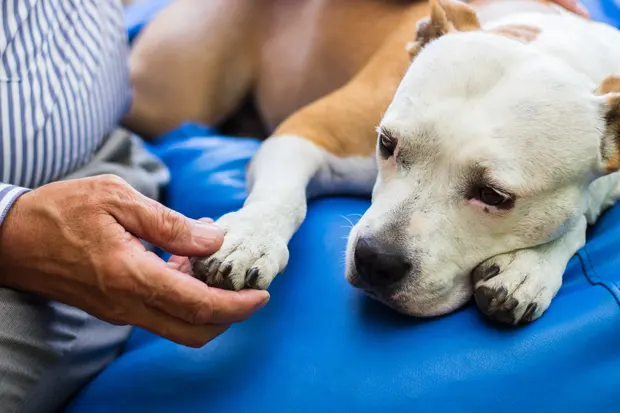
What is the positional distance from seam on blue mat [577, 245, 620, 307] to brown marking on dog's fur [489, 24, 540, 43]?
37 centimetres

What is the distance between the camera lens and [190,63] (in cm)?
203

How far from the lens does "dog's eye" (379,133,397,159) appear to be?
1.09m

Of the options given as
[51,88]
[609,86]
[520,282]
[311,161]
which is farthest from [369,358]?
[51,88]

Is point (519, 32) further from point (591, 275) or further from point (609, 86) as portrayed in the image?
point (591, 275)

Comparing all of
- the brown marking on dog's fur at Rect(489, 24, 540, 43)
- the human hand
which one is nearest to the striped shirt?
the human hand

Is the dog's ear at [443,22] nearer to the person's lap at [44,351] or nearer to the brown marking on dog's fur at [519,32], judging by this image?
the brown marking on dog's fur at [519,32]

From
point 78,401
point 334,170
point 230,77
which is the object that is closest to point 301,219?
Result: point 334,170

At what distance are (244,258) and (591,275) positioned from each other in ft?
1.75

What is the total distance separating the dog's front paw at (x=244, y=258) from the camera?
99cm

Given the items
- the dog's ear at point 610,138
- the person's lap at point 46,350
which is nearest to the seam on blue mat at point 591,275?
the dog's ear at point 610,138

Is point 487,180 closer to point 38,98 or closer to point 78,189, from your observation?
point 78,189

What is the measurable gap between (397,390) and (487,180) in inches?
12.7

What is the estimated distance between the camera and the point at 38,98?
4.17 feet

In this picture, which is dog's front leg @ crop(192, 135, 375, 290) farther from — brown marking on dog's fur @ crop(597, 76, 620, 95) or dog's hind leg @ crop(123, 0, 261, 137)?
dog's hind leg @ crop(123, 0, 261, 137)
